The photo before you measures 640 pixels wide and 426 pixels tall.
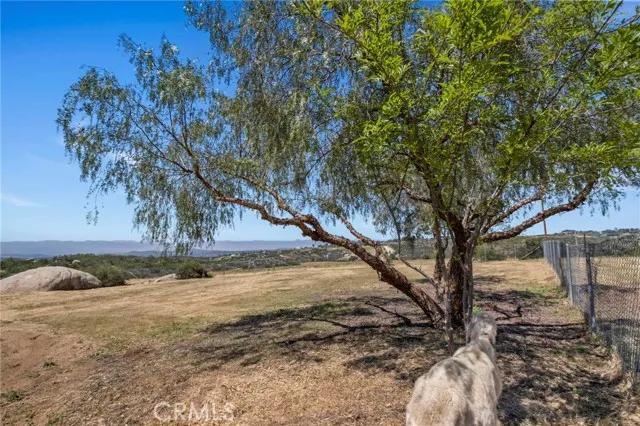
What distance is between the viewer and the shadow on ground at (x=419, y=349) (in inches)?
259

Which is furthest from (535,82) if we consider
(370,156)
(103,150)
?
(103,150)

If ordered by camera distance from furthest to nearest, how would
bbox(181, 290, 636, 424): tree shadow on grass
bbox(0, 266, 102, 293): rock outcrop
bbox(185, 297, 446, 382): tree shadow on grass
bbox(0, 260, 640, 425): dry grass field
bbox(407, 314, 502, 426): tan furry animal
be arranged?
bbox(0, 266, 102, 293): rock outcrop < bbox(185, 297, 446, 382): tree shadow on grass < bbox(0, 260, 640, 425): dry grass field < bbox(181, 290, 636, 424): tree shadow on grass < bbox(407, 314, 502, 426): tan furry animal

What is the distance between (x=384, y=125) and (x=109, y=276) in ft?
81.0

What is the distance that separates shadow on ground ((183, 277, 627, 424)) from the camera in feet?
21.6

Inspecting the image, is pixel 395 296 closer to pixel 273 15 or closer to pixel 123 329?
pixel 123 329

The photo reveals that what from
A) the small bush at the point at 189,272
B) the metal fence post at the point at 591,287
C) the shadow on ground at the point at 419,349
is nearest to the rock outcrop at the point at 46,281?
the small bush at the point at 189,272

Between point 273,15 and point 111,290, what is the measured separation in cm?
→ 1765

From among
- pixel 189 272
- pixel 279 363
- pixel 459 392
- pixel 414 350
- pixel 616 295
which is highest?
pixel 616 295

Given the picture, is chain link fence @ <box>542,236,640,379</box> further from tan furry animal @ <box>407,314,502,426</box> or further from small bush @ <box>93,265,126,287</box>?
small bush @ <box>93,265,126,287</box>

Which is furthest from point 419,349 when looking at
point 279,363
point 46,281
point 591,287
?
point 46,281

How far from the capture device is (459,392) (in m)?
4.27

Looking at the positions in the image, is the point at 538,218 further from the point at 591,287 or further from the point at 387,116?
the point at 387,116

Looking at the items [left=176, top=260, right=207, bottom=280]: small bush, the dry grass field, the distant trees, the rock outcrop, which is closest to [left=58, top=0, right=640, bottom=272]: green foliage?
the distant trees

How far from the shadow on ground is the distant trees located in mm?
1270
